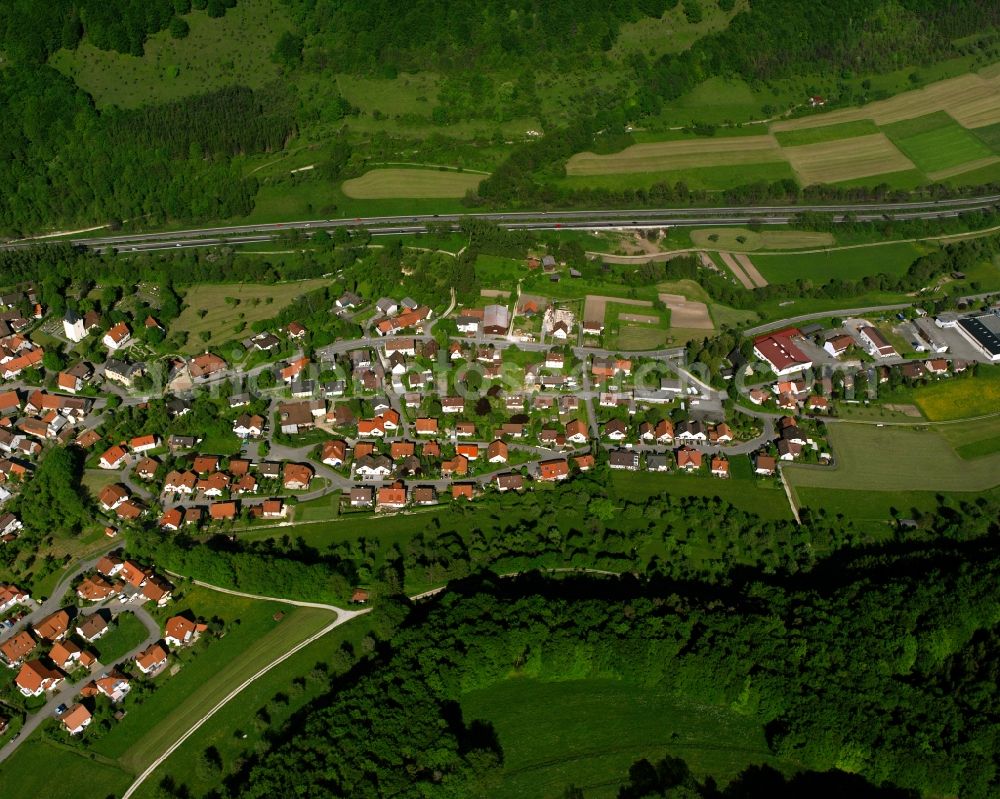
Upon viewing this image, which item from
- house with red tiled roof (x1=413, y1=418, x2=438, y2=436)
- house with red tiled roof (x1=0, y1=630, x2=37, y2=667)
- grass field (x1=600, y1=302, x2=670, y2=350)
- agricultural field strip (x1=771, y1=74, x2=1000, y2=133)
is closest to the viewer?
house with red tiled roof (x1=0, y1=630, x2=37, y2=667)

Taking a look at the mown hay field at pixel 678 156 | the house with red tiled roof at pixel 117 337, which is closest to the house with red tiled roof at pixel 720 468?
the mown hay field at pixel 678 156

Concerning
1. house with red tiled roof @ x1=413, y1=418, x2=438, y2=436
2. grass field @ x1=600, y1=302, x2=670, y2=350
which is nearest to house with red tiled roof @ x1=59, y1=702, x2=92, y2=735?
house with red tiled roof @ x1=413, y1=418, x2=438, y2=436

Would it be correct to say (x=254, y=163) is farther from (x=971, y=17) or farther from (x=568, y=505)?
(x=971, y=17)

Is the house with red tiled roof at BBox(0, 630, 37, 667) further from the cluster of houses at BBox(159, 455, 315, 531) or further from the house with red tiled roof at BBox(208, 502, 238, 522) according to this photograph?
the house with red tiled roof at BBox(208, 502, 238, 522)

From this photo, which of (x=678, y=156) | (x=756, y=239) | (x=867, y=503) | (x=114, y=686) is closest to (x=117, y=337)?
(x=114, y=686)

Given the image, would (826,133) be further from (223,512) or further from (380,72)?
(223,512)

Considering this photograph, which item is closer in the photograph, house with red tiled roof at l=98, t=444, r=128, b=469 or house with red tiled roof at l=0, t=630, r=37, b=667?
house with red tiled roof at l=0, t=630, r=37, b=667
